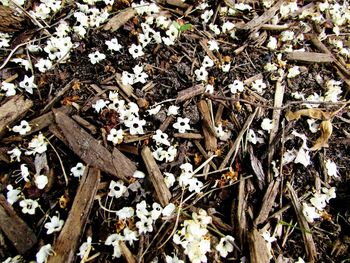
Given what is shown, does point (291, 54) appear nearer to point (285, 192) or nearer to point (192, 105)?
point (192, 105)

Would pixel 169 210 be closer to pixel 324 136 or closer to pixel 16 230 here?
pixel 16 230

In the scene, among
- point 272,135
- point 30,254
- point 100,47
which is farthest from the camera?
point 100,47

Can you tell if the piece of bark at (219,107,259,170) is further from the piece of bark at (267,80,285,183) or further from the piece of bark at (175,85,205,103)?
the piece of bark at (175,85,205,103)

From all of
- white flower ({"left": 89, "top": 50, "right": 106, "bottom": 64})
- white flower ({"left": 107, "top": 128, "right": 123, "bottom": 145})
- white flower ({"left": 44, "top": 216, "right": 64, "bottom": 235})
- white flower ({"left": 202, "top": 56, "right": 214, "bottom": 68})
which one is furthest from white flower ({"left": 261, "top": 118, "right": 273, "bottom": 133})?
white flower ({"left": 44, "top": 216, "right": 64, "bottom": 235})

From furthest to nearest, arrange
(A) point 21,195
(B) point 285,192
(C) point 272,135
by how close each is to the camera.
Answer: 1. (C) point 272,135
2. (B) point 285,192
3. (A) point 21,195

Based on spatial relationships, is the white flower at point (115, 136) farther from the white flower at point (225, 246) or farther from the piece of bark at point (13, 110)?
the white flower at point (225, 246)

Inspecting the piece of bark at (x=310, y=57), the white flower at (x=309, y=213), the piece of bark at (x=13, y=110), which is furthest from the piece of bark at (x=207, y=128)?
the piece of bark at (x=13, y=110)

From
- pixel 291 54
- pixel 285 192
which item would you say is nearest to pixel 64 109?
pixel 285 192
